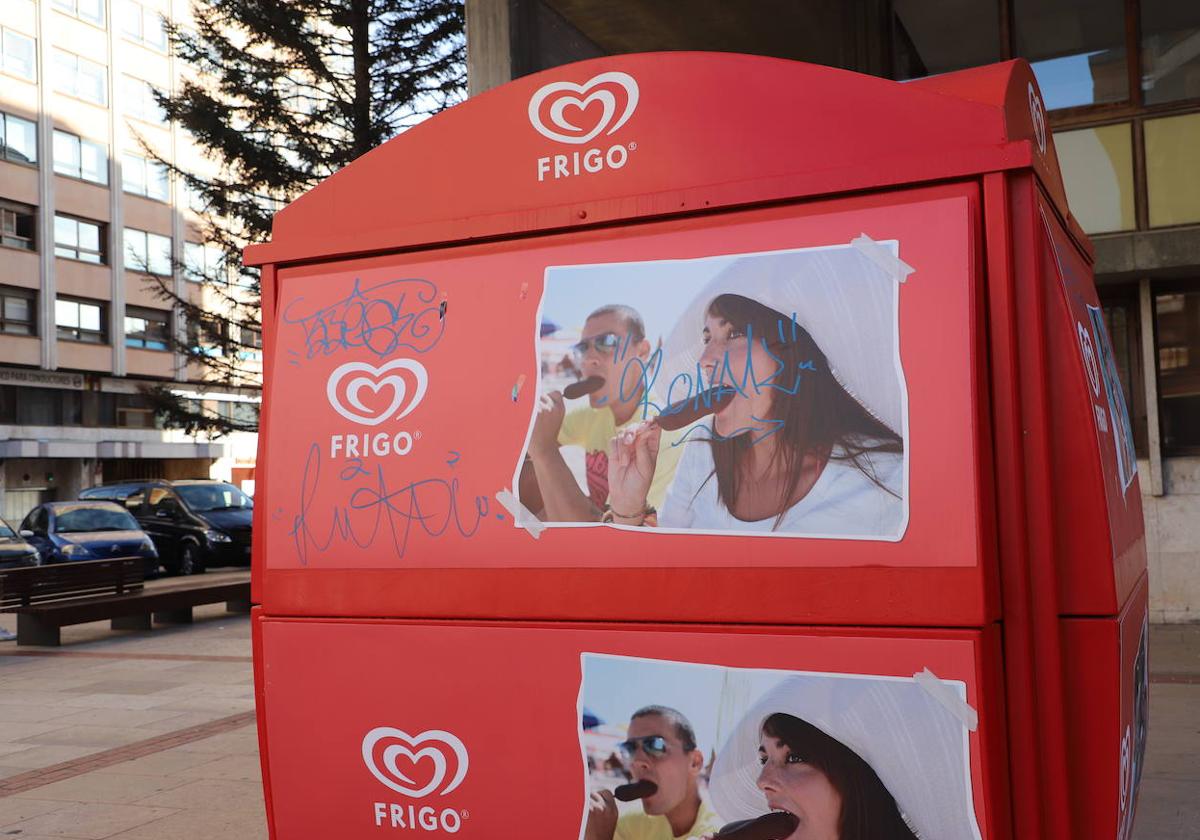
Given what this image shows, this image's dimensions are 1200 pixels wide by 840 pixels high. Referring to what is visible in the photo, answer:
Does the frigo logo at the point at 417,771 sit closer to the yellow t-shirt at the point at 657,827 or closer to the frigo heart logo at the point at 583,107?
the yellow t-shirt at the point at 657,827

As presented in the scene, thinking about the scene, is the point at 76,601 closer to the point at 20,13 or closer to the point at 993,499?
the point at 993,499

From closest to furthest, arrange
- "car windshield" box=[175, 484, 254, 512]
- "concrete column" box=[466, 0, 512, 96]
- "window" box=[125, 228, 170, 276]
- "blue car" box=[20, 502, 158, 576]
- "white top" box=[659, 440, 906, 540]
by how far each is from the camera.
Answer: "white top" box=[659, 440, 906, 540] → "concrete column" box=[466, 0, 512, 96] → "blue car" box=[20, 502, 158, 576] → "car windshield" box=[175, 484, 254, 512] → "window" box=[125, 228, 170, 276]

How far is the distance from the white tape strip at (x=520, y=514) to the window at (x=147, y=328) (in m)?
47.3

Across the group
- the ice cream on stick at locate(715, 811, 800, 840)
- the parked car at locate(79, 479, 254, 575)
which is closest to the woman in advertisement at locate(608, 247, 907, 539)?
the ice cream on stick at locate(715, 811, 800, 840)

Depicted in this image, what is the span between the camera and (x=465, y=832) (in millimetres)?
3154

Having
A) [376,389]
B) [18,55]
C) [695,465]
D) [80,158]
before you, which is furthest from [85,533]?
[18,55]

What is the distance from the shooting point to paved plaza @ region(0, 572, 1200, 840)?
6055 millimetres

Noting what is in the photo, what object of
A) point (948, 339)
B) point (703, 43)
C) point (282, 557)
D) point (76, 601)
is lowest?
point (76, 601)

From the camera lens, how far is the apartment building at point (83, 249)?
42.1m

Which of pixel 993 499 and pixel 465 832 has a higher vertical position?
pixel 993 499

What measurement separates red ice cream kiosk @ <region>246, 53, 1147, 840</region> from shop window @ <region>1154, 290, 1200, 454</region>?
8.43m

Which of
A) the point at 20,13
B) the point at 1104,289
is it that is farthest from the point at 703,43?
the point at 20,13

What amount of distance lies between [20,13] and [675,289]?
4747cm

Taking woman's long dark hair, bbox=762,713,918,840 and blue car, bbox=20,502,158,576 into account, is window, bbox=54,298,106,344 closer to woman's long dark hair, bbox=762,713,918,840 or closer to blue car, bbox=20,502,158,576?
blue car, bbox=20,502,158,576
